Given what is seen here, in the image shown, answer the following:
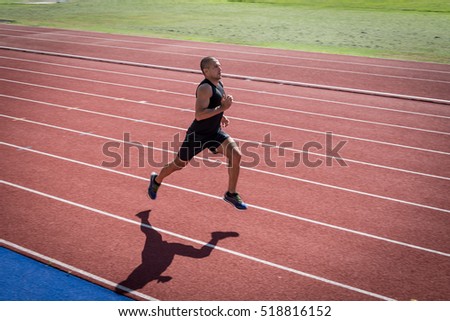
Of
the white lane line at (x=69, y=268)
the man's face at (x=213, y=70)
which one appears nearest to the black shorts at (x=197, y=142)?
the man's face at (x=213, y=70)

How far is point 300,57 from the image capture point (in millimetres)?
17766

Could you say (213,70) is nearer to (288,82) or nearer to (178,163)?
(178,163)

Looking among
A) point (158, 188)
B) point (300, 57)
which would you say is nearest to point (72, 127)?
point (158, 188)

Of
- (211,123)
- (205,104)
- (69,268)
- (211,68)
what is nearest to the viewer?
(69,268)

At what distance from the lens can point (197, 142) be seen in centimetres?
634

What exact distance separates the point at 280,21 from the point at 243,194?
74.5 ft

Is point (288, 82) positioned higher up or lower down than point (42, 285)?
higher up

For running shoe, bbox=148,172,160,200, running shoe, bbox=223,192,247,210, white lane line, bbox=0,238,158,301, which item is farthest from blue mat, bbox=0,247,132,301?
running shoe, bbox=223,192,247,210

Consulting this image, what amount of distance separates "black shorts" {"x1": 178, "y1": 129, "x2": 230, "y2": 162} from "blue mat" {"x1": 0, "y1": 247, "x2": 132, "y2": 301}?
2.07 meters

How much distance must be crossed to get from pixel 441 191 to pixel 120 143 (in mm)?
5304

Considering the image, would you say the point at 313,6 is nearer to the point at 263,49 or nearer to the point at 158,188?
the point at 263,49

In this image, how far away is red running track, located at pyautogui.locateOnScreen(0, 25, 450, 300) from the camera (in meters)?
5.18

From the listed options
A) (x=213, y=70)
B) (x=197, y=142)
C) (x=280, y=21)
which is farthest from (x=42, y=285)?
(x=280, y=21)

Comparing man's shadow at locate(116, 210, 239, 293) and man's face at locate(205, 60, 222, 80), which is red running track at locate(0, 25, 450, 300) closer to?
man's shadow at locate(116, 210, 239, 293)
